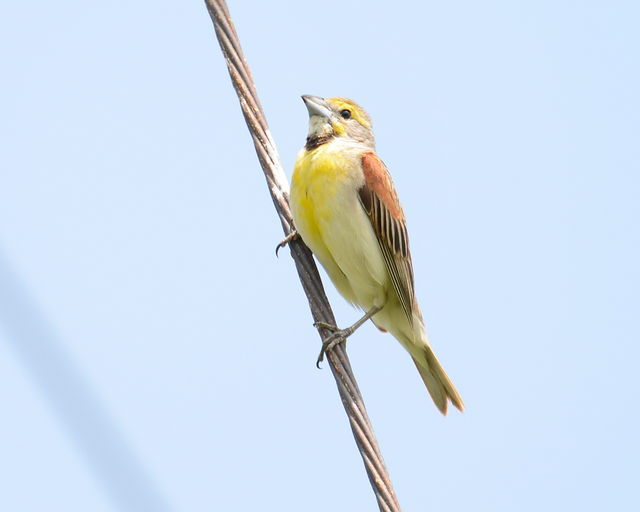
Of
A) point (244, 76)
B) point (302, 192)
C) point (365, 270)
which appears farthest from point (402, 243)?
point (244, 76)

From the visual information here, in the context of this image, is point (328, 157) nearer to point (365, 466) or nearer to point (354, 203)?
point (354, 203)

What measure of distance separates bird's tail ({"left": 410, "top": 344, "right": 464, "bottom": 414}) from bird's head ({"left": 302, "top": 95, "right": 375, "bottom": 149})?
1451mm

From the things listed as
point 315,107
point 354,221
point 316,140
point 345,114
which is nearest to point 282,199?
point 354,221

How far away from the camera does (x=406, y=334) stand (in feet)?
20.2

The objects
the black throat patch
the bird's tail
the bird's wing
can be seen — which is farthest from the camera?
the bird's tail

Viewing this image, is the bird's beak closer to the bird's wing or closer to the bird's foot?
the bird's wing

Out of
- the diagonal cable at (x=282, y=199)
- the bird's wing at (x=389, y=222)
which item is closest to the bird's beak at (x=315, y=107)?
the bird's wing at (x=389, y=222)

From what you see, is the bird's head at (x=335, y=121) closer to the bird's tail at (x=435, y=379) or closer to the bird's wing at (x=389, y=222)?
the bird's wing at (x=389, y=222)

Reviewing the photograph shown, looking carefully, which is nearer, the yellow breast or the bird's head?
the yellow breast

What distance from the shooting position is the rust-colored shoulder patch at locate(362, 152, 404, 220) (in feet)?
18.4

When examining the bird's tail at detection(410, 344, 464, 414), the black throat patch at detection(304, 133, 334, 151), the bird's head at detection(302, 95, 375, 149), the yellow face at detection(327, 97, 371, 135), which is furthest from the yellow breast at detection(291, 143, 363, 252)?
the bird's tail at detection(410, 344, 464, 414)

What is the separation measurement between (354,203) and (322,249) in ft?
1.08

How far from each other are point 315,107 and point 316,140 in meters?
0.26

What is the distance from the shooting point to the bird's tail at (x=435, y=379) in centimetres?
632
